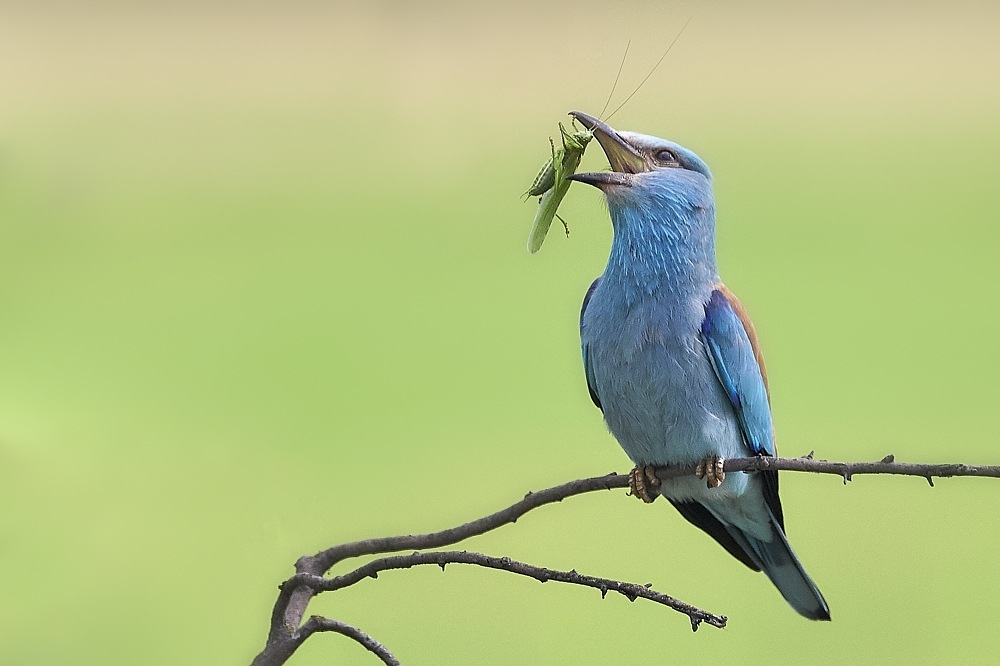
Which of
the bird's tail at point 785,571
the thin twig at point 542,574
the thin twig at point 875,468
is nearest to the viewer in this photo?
the thin twig at point 875,468

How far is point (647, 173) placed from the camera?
0.99 m

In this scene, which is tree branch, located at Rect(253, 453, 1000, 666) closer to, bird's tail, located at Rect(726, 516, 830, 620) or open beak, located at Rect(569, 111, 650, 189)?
bird's tail, located at Rect(726, 516, 830, 620)

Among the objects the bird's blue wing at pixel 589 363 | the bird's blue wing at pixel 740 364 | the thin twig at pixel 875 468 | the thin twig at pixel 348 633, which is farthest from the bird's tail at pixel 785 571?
the thin twig at pixel 348 633

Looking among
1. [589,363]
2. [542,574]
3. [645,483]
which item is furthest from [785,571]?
[542,574]

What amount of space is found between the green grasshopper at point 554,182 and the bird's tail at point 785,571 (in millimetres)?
413

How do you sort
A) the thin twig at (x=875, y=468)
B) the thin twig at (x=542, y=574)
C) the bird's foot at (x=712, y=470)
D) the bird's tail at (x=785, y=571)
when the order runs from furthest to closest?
the bird's tail at (x=785, y=571) < the bird's foot at (x=712, y=470) < the thin twig at (x=542, y=574) < the thin twig at (x=875, y=468)

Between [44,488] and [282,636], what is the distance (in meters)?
0.50

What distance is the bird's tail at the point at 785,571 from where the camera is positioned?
1.11m

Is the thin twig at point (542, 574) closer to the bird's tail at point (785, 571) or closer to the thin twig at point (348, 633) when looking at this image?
the thin twig at point (348, 633)

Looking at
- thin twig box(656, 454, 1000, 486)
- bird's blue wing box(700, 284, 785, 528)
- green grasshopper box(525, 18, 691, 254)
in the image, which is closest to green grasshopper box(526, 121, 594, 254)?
green grasshopper box(525, 18, 691, 254)

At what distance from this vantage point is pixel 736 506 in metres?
1.10

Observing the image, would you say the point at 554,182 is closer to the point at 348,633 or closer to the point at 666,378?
the point at 666,378

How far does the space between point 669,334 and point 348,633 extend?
42 centimetres

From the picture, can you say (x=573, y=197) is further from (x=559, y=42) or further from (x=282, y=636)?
(x=282, y=636)
